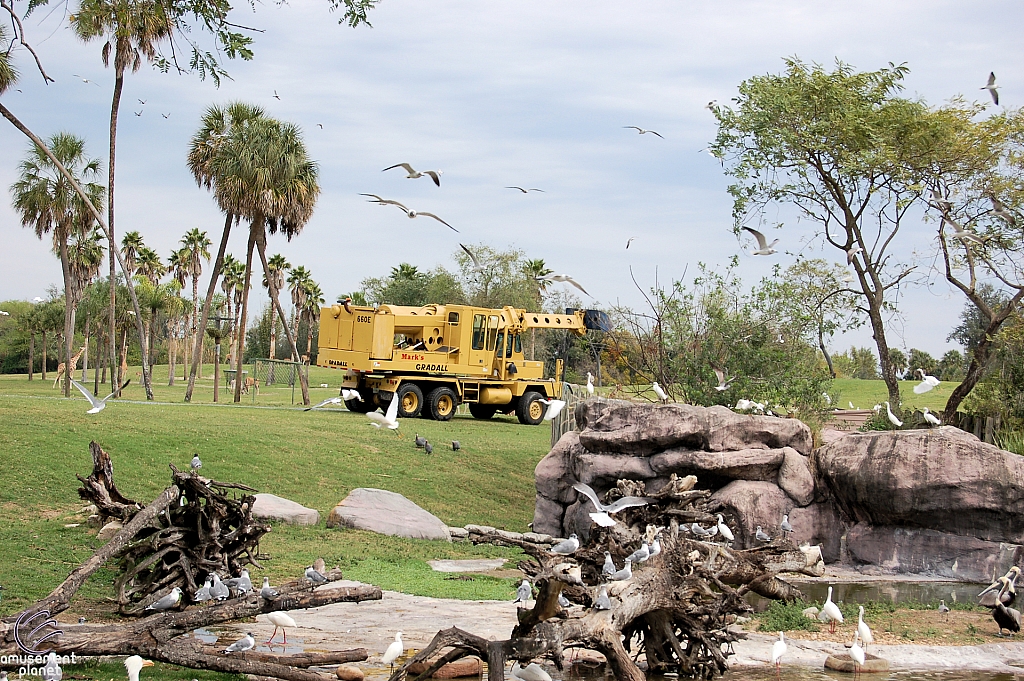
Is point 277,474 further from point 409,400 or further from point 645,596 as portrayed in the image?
point 645,596

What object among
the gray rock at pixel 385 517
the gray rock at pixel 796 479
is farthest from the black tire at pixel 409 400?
the gray rock at pixel 796 479

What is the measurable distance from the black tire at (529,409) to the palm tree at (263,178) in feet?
25.3

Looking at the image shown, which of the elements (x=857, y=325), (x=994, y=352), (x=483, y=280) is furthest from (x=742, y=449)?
(x=483, y=280)

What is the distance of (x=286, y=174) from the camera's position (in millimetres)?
30172

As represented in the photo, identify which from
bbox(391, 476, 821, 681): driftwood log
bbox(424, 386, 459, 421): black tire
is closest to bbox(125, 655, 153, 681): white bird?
bbox(391, 476, 821, 681): driftwood log

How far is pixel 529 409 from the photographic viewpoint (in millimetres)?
28922

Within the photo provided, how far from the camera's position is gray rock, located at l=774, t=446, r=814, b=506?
12742 mm

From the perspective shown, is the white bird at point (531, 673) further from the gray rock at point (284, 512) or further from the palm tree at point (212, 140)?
the palm tree at point (212, 140)

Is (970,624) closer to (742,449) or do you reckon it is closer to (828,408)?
(742,449)

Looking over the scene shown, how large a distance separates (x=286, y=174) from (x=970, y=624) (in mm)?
24988

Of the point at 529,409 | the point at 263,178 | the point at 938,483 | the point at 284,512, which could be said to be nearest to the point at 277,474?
the point at 284,512

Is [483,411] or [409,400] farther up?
[409,400]

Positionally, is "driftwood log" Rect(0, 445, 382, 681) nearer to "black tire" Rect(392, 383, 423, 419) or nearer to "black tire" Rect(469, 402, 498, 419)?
"black tire" Rect(392, 383, 423, 419)

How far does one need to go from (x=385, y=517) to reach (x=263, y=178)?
1799 centimetres
